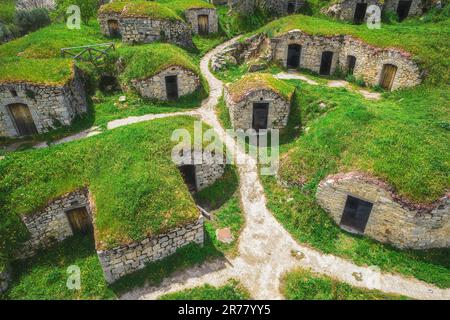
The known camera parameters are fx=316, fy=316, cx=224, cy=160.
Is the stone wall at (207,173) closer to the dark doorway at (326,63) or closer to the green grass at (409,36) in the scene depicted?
the dark doorway at (326,63)

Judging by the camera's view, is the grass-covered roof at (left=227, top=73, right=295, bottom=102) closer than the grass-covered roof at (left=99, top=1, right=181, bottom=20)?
Yes

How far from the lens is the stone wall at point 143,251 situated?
39.9ft

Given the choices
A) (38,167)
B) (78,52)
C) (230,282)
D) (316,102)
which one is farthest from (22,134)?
(316,102)

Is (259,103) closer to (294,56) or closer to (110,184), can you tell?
(294,56)

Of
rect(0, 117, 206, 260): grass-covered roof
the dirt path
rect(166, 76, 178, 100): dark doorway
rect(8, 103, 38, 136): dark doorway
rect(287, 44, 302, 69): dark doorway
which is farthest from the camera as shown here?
rect(287, 44, 302, 69): dark doorway

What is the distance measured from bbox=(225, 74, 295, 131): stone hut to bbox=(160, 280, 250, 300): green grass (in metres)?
10.8

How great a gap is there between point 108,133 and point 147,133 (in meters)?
2.40

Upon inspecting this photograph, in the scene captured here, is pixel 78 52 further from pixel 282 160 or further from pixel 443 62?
pixel 443 62

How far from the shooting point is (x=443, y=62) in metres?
20.4

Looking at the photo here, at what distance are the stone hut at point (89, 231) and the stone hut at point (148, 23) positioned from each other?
1758cm

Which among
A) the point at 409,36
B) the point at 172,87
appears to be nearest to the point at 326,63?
the point at 409,36

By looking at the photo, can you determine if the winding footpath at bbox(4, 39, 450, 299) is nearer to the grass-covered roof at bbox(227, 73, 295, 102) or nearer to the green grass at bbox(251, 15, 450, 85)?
the grass-covered roof at bbox(227, 73, 295, 102)

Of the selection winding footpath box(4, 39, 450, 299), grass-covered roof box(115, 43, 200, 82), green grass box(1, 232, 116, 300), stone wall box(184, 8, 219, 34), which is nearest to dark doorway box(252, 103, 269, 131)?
grass-covered roof box(115, 43, 200, 82)

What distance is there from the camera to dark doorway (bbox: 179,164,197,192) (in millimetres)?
16344
